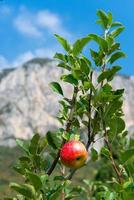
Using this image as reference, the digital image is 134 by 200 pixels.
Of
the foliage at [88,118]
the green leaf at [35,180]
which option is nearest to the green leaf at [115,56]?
the foliage at [88,118]

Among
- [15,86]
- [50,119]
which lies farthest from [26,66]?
[50,119]

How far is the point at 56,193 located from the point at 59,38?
2.78 ft

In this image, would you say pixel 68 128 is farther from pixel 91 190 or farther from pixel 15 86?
pixel 15 86

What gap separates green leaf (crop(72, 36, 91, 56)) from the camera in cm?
255

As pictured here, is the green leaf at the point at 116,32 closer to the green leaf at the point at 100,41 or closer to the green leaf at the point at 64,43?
the green leaf at the point at 100,41

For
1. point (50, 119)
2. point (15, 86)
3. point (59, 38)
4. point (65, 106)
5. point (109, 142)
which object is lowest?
point (109, 142)

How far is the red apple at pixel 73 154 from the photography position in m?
2.43

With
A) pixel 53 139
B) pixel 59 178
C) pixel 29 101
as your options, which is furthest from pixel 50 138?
pixel 29 101

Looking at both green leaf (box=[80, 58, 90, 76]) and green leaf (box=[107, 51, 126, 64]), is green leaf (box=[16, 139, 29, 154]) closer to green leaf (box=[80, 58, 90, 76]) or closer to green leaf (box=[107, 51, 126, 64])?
green leaf (box=[80, 58, 90, 76])

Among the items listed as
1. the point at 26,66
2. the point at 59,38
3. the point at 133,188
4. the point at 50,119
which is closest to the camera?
the point at 133,188

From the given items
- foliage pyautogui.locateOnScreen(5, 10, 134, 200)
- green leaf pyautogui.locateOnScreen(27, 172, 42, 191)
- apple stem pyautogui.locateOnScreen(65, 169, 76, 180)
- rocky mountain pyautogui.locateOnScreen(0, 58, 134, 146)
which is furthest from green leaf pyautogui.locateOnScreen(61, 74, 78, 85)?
rocky mountain pyautogui.locateOnScreen(0, 58, 134, 146)

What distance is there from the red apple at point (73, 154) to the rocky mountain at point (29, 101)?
143 metres

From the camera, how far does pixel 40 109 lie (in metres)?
160

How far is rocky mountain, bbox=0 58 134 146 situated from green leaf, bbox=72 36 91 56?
470ft
